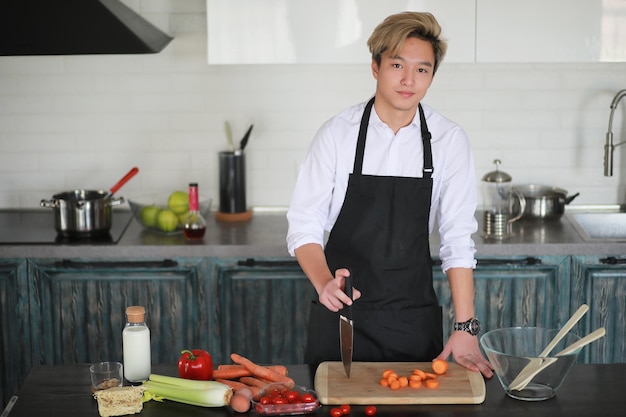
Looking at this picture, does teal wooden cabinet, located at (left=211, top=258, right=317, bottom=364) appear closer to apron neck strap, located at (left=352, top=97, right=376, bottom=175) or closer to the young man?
the young man

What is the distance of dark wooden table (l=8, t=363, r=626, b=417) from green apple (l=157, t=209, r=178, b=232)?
5.74ft

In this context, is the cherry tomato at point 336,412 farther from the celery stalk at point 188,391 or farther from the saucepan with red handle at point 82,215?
the saucepan with red handle at point 82,215

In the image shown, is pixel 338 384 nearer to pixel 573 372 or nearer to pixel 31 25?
pixel 573 372

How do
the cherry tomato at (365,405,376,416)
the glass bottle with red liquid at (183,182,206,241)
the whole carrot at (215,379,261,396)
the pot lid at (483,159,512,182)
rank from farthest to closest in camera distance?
1. the pot lid at (483,159,512,182)
2. the glass bottle with red liquid at (183,182,206,241)
3. the whole carrot at (215,379,261,396)
4. the cherry tomato at (365,405,376,416)

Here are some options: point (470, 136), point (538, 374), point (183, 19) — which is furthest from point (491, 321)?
point (183, 19)

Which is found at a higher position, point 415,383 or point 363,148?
point 363,148

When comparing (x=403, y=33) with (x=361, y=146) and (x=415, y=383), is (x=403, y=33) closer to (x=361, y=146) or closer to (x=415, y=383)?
(x=361, y=146)

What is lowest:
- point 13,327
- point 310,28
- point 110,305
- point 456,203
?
point 13,327

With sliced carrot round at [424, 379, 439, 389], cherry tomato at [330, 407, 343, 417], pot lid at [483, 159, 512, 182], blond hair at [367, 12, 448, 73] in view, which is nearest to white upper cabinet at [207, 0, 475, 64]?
pot lid at [483, 159, 512, 182]

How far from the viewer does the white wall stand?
5.13m

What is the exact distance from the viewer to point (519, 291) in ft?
15.1

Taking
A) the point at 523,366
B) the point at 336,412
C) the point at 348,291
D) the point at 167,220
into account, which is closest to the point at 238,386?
the point at 336,412

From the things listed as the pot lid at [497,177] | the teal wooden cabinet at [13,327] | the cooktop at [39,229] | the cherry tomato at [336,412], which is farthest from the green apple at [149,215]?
the cherry tomato at [336,412]

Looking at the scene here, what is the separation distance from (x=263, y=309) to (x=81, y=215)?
3.20ft
